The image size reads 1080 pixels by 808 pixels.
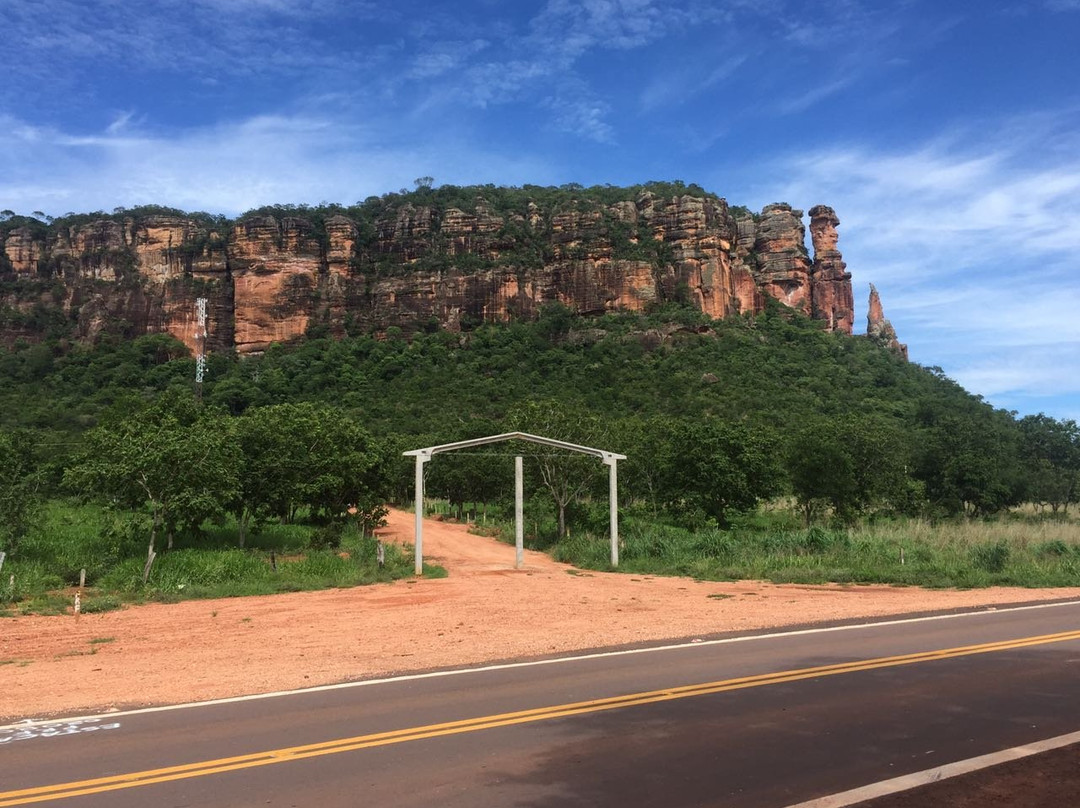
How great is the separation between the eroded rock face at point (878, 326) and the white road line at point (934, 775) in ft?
335

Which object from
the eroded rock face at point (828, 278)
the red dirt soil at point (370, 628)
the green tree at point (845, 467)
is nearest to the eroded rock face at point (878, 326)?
the eroded rock face at point (828, 278)

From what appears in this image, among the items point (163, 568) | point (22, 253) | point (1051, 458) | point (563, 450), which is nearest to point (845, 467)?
point (563, 450)

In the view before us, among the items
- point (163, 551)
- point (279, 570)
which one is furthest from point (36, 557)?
point (279, 570)

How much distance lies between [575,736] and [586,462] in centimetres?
2181

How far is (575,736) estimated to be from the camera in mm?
6043

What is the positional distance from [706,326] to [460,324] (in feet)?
93.9

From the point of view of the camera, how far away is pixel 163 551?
823 inches

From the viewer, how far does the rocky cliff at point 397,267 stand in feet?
294

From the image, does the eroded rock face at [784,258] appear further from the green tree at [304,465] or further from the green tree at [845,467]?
the green tree at [304,465]

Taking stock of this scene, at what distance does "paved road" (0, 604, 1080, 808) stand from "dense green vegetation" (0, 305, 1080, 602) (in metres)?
11.1

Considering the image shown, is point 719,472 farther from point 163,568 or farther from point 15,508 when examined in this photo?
point 15,508

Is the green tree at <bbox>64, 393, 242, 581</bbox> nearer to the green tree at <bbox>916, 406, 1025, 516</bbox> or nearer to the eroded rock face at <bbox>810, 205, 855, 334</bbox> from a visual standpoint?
the green tree at <bbox>916, 406, 1025, 516</bbox>

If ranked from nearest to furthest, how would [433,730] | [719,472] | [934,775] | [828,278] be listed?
[934,775] < [433,730] < [719,472] < [828,278]

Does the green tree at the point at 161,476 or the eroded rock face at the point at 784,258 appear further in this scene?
the eroded rock face at the point at 784,258
